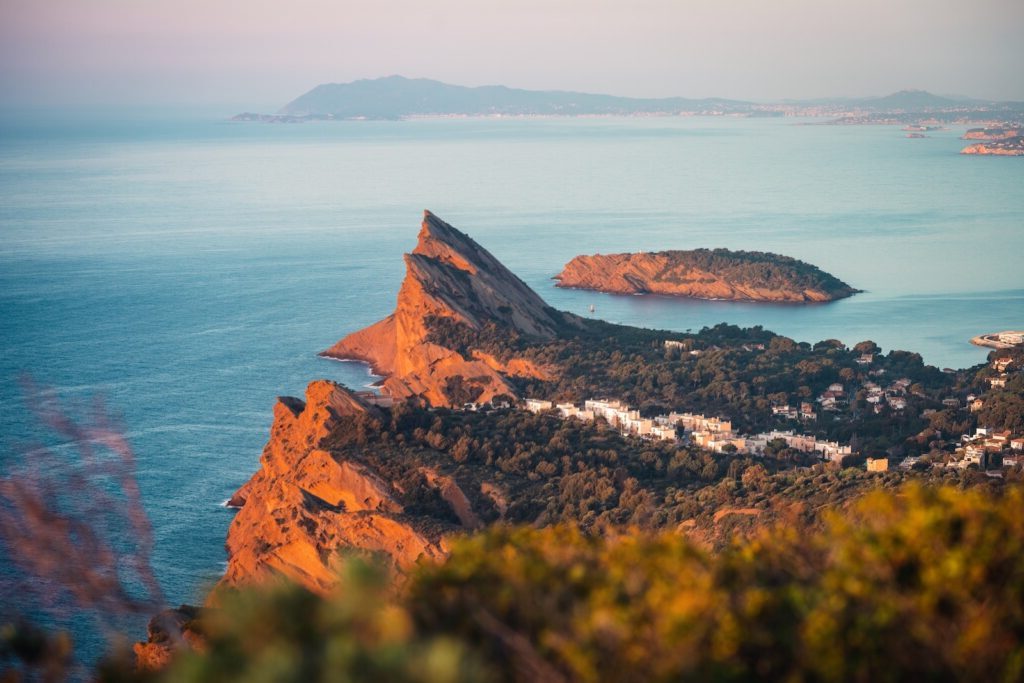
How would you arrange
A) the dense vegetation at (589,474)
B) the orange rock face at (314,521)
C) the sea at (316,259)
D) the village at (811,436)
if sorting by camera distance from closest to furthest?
the orange rock face at (314,521)
the dense vegetation at (589,474)
the village at (811,436)
the sea at (316,259)

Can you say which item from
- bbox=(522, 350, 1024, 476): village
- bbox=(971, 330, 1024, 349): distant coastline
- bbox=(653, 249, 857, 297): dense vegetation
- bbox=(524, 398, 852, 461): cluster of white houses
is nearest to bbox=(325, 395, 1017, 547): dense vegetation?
bbox=(524, 398, 852, 461): cluster of white houses

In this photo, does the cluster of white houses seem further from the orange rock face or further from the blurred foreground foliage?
the blurred foreground foliage

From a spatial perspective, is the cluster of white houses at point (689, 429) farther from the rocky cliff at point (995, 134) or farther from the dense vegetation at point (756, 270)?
the rocky cliff at point (995, 134)

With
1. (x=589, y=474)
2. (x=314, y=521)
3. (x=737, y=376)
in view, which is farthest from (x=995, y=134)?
(x=314, y=521)

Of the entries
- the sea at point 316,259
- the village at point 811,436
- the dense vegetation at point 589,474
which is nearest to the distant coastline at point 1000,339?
the sea at point 316,259

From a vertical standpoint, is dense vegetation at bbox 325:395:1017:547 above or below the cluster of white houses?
above

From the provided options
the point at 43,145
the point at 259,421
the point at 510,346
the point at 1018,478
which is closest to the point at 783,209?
the point at 510,346
